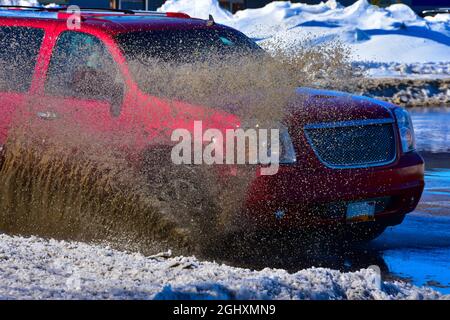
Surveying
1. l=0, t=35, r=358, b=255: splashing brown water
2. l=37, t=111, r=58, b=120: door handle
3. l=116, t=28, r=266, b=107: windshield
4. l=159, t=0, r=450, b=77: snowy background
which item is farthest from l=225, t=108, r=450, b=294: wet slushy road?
l=159, t=0, r=450, b=77: snowy background

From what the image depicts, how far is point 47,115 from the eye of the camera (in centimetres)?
827

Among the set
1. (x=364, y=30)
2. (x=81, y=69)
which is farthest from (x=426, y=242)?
(x=364, y=30)

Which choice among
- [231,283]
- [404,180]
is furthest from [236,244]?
[231,283]

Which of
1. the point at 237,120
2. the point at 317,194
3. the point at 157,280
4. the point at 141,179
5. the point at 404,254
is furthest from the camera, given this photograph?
the point at 404,254

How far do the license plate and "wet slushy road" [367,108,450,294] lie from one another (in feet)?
1.07

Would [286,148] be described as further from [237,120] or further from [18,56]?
[18,56]

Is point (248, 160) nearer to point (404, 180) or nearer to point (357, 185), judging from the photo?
point (357, 185)

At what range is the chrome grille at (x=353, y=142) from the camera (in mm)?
7445

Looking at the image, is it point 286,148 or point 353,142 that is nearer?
point 286,148

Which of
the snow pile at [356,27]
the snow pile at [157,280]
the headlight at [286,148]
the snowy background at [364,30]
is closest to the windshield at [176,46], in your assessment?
the headlight at [286,148]

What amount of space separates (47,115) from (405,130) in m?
2.66

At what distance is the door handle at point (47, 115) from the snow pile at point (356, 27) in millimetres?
15494

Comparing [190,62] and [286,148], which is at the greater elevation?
[190,62]

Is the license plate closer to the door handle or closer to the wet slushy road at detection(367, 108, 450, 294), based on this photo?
the wet slushy road at detection(367, 108, 450, 294)
